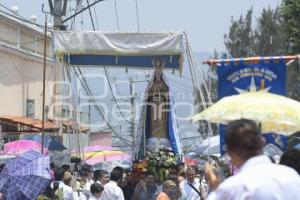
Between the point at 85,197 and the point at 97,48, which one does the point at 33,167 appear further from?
the point at 97,48

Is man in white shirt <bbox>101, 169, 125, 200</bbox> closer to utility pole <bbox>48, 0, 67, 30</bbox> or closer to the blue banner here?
the blue banner

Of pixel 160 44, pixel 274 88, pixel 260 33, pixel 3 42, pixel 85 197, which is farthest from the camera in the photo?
pixel 260 33

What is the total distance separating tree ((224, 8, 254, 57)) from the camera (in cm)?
4144

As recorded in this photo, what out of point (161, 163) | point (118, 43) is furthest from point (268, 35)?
point (161, 163)

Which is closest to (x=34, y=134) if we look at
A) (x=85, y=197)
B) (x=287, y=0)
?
(x=287, y=0)

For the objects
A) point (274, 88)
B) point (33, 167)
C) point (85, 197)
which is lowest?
point (85, 197)

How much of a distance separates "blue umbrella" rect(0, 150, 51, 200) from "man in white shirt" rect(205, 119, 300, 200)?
5257mm

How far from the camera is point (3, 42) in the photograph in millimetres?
27641

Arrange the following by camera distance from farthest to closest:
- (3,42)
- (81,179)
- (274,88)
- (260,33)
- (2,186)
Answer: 1. (260,33)
2. (3,42)
3. (81,179)
4. (274,88)
5. (2,186)

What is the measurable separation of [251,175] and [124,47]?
1283 centimetres

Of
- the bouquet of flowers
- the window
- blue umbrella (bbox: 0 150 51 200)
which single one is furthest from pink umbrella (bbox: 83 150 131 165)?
blue umbrella (bbox: 0 150 51 200)

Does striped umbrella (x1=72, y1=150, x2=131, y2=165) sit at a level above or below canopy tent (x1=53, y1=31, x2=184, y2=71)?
below

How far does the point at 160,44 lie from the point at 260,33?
2533 cm

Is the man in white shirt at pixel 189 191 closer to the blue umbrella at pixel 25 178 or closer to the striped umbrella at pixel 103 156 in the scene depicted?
the blue umbrella at pixel 25 178
